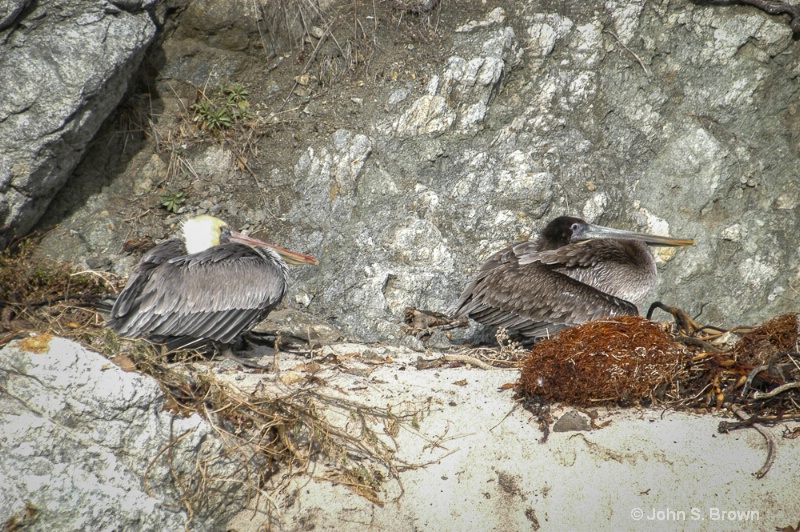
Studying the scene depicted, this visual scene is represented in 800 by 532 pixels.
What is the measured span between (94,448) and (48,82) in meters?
3.54

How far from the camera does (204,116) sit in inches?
284

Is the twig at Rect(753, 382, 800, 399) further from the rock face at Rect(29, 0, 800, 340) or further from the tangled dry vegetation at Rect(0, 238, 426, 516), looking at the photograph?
the rock face at Rect(29, 0, 800, 340)

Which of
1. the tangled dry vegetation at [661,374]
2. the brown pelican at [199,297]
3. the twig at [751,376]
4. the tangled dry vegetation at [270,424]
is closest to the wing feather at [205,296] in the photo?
the brown pelican at [199,297]

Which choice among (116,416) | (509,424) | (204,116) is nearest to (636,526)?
(509,424)

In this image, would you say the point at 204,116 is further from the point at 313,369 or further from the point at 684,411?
the point at 684,411

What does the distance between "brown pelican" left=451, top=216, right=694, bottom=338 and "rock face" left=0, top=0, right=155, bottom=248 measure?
3408 millimetres

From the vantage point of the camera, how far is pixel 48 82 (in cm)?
604

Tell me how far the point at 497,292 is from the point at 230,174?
2863 mm

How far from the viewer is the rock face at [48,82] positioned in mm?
5984


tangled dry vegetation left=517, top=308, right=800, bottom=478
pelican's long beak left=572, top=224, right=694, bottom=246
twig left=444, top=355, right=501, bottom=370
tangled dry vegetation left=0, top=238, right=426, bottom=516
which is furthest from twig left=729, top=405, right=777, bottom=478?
pelican's long beak left=572, top=224, right=694, bottom=246

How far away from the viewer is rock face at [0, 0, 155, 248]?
5.98 meters

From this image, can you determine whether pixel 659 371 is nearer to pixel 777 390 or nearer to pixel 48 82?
pixel 777 390

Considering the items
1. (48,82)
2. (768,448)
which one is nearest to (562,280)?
(768,448)

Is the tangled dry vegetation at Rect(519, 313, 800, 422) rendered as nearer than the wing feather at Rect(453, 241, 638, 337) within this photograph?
Yes
